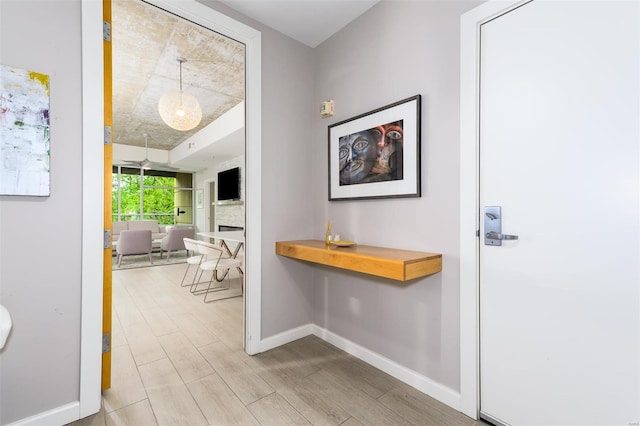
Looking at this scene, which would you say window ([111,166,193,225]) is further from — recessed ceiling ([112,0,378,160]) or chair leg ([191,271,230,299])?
chair leg ([191,271,230,299])

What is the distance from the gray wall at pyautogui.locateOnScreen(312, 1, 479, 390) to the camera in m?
1.66

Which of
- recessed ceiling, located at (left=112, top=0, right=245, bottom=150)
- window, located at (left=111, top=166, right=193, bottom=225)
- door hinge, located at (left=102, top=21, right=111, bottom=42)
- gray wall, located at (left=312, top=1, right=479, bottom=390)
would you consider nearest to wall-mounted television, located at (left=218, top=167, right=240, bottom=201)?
recessed ceiling, located at (left=112, top=0, right=245, bottom=150)

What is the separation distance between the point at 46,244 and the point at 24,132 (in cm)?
55

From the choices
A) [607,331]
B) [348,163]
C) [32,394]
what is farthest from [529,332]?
[32,394]

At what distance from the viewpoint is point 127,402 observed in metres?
1.67

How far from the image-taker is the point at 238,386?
182cm

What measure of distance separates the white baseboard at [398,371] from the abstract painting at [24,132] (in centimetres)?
211

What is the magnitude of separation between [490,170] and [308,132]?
1560 millimetres

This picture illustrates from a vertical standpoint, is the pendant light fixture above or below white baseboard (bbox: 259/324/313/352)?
above

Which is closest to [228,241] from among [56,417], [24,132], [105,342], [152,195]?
[105,342]

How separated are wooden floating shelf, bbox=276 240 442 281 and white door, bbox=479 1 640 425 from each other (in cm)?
29

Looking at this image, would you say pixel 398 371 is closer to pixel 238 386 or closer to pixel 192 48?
pixel 238 386

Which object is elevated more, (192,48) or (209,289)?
(192,48)

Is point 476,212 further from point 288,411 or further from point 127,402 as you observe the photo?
point 127,402
